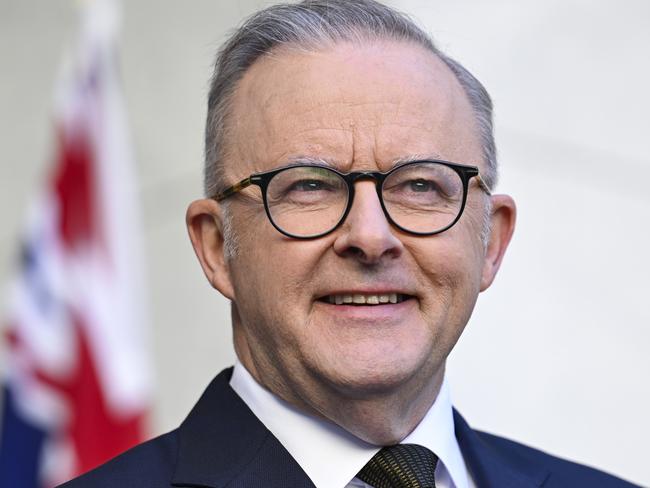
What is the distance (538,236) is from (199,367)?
166cm

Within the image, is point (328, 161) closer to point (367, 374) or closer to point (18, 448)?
point (367, 374)

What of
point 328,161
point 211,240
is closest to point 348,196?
point 328,161

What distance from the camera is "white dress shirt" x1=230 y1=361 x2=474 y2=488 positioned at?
2.61 metres

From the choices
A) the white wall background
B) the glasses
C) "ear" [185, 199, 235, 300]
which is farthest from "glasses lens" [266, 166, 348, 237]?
the white wall background

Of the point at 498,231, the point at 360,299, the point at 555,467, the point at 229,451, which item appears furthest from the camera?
the point at 555,467

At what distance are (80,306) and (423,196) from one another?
2438mm

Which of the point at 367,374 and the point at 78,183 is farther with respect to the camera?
the point at 78,183

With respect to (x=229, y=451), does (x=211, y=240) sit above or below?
above

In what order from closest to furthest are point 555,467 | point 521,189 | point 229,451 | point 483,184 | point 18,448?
1. point 229,451
2. point 483,184
3. point 555,467
4. point 18,448
5. point 521,189

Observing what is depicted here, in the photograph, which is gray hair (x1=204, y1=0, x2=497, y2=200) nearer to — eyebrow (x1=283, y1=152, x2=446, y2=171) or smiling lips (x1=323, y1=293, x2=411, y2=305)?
eyebrow (x1=283, y1=152, x2=446, y2=171)

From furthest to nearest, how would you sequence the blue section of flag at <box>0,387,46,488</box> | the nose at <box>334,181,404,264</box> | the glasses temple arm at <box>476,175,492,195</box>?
the blue section of flag at <box>0,387,46,488</box> → the glasses temple arm at <box>476,175,492,195</box> → the nose at <box>334,181,404,264</box>

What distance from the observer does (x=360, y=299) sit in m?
2.54

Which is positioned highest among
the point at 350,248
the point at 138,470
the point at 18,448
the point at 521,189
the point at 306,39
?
the point at 306,39

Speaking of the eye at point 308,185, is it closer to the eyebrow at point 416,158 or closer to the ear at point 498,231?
the eyebrow at point 416,158
